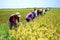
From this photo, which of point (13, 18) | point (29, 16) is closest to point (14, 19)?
point (13, 18)

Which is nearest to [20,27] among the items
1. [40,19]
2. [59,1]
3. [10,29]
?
[10,29]

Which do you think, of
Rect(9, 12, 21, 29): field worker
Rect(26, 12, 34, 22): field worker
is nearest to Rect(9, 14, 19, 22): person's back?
Rect(9, 12, 21, 29): field worker

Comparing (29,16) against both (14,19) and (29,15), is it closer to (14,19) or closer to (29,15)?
(29,15)

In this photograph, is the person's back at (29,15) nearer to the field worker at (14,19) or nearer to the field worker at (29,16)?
the field worker at (29,16)

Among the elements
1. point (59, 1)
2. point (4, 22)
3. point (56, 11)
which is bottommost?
point (4, 22)

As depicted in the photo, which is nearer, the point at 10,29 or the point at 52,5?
the point at 10,29

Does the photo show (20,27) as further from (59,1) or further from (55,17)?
(59,1)

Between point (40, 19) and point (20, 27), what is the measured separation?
299 millimetres

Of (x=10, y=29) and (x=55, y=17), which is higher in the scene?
(x=55, y=17)

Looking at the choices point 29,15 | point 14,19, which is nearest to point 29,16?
point 29,15

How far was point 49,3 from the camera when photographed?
193cm

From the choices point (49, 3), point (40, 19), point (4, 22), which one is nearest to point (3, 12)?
point (4, 22)

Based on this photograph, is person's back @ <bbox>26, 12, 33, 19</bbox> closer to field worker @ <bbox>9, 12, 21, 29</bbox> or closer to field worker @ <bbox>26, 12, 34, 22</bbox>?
field worker @ <bbox>26, 12, 34, 22</bbox>

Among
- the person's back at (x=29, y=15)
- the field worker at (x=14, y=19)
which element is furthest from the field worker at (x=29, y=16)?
the field worker at (x=14, y=19)
